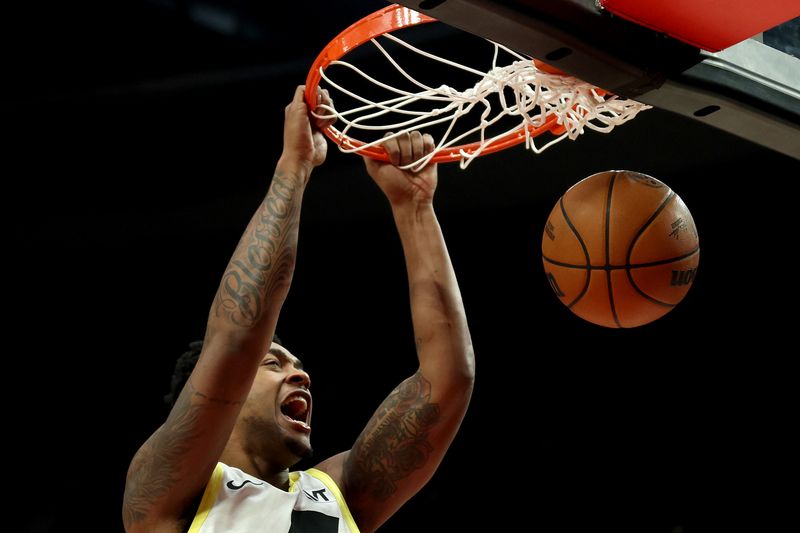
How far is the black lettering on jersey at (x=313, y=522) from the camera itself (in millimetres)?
2416

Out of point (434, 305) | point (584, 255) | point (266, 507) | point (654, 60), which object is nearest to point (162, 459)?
point (266, 507)

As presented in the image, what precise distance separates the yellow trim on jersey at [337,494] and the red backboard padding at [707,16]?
1387 millimetres

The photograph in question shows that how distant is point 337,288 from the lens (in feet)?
15.6

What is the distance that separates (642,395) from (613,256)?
2.81 metres

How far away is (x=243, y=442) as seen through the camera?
257 cm

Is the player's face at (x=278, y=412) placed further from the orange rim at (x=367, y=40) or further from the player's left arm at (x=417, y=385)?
the orange rim at (x=367, y=40)

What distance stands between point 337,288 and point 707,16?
3.15 m

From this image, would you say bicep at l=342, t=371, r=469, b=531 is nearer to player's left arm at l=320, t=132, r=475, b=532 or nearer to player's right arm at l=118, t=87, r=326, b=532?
player's left arm at l=320, t=132, r=475, b=532

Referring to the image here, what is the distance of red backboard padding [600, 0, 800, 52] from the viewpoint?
171cm

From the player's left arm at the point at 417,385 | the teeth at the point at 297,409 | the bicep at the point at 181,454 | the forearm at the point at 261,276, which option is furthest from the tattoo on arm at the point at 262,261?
the teeth at the point at 297,409

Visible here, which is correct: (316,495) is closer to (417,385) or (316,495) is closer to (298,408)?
(298,408)

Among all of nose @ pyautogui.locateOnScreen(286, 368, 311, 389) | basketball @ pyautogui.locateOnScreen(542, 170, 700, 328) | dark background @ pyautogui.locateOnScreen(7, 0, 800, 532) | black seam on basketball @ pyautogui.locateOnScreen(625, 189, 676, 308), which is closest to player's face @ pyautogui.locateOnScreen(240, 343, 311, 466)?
nose @ pyautogui.locateOnScreen(286, 368, 311, 389)

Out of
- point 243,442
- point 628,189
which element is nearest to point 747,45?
point 628,189

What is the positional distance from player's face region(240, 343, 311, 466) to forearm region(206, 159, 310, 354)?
0.32 m
